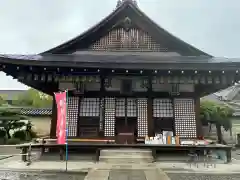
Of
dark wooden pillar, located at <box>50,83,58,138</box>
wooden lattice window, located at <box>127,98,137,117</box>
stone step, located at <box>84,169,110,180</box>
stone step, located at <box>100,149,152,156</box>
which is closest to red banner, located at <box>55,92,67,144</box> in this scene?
stone step, located at <box>84,169,110,180</box>

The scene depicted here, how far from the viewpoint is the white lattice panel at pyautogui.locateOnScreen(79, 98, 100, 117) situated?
10.9 meters

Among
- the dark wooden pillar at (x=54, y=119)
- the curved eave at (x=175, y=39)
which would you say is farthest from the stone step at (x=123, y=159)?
the curved eave at (x=175, y=39)

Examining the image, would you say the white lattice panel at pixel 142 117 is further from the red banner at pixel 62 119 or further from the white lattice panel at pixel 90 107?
the red banner at pixel 62 119

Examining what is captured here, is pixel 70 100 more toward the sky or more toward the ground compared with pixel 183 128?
more toward the sky

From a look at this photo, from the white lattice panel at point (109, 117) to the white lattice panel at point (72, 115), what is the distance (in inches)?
59.7

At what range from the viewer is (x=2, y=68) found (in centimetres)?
955

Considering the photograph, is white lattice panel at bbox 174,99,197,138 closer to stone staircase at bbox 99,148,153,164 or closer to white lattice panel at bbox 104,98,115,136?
→ stone staircase at bbox 99,148,153,164

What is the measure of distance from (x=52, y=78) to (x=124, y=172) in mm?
5619

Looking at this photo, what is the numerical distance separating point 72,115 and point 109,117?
186 cm

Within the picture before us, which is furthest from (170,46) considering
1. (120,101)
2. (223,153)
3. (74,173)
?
(74,173)

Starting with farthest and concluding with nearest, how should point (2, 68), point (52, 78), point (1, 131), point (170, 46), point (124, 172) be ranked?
1. point (1, 131)
2. point (170, 46)
3. point (52, 78)
4. point (2, 68)
5. point (124, 172)

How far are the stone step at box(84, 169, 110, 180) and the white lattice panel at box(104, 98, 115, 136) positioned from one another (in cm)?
324

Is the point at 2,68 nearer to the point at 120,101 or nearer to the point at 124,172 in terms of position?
the point at 120,101

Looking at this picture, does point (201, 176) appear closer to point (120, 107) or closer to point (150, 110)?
point (150, 110)
